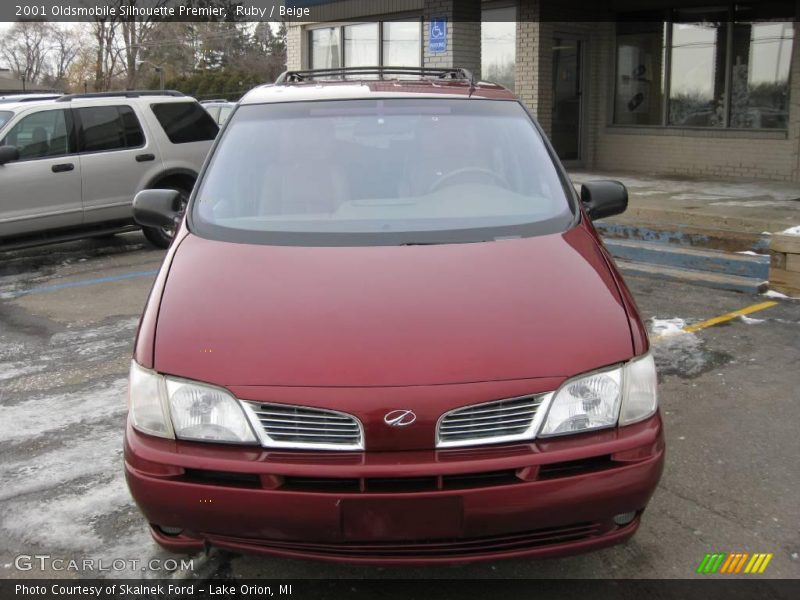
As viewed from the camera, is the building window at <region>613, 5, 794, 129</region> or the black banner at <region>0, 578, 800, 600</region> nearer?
the black banner at <region>0, 578, 800, 600</region>

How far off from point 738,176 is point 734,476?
31.6 ft

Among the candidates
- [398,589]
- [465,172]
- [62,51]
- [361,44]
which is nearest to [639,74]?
[361,44]

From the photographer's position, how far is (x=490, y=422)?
2.54 metres

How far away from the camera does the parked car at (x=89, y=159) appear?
886 cm

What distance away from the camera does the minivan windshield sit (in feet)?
11.2

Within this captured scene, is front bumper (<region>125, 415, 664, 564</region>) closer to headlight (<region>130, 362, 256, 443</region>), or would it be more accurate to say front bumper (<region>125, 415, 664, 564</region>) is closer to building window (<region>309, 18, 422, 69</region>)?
headlight (<region>130, 362, 256, 443</region>)

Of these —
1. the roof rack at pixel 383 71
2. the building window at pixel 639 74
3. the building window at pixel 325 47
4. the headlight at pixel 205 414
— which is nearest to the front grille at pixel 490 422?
the headlight at pixel 205 414

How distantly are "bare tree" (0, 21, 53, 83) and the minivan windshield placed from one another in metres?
59.4

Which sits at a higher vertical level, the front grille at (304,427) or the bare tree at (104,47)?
the bare tree at (104,47)

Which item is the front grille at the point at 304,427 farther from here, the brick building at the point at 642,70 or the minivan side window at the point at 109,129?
the brick building at the point at 642,70

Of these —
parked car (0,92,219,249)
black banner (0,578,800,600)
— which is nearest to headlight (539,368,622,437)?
black banner (0,578,800,600)

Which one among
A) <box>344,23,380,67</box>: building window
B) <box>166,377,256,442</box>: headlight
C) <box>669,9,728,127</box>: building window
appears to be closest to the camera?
<box>166,377,256,442</box>: headlight

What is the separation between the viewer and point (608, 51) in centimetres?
1405

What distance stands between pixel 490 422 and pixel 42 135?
26.6 feet
